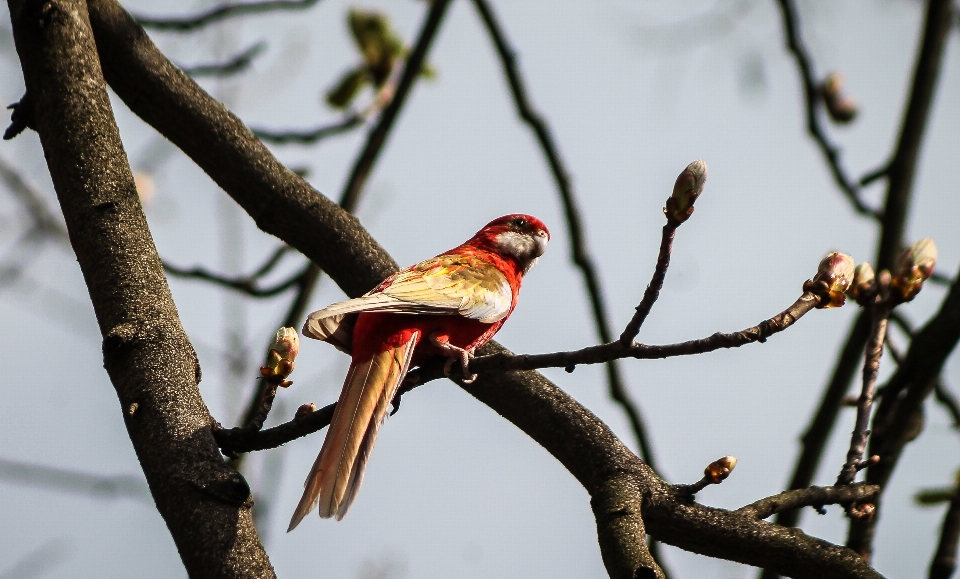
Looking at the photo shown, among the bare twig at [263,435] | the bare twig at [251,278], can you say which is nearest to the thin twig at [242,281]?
the bare twig at [251,278]

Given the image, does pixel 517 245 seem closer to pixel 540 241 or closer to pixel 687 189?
pixel 540 241

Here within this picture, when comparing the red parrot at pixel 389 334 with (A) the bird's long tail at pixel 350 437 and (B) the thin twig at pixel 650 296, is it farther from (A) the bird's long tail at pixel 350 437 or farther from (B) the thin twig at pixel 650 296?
(B) the thin twig at pixel 650 296

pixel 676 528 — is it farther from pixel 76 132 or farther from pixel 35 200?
pixel 35 200

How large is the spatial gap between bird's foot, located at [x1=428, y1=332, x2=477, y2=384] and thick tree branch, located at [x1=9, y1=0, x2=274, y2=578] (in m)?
0.85

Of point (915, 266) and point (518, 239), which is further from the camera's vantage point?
point (518, 239)

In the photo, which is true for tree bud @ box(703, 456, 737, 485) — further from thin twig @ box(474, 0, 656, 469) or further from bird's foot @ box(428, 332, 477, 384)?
thin twig @ box(474, 0, 656, 469)

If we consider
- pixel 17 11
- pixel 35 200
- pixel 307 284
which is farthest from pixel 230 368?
pixel 17 11

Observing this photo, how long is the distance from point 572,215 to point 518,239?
54cm

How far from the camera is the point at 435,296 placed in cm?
364

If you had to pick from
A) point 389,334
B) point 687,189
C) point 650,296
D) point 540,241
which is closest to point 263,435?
point 389,334

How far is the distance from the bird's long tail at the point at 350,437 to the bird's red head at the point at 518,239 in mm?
1823

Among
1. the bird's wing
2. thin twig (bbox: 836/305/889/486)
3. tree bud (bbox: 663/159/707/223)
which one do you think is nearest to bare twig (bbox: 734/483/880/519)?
thin twig (bbox: 836/305/889/486)

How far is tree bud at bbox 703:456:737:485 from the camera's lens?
2.76 m

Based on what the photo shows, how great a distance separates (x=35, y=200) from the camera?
590 centimetres
